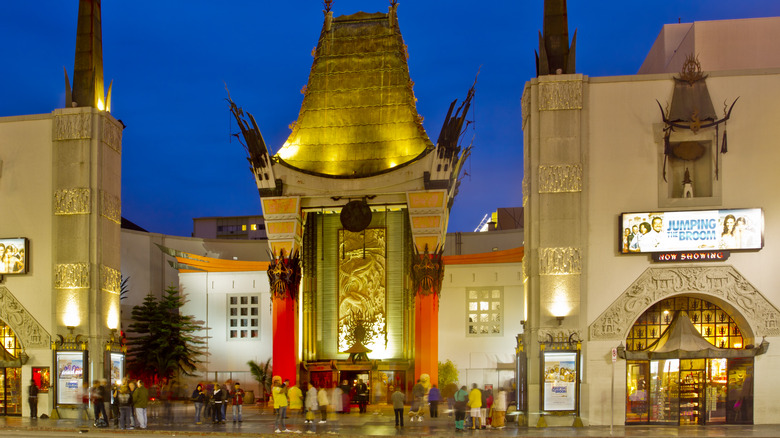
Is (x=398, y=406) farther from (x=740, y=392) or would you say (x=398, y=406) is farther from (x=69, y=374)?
(x=69, y=374)

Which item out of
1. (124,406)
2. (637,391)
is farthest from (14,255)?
(637,391)

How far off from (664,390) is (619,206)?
5.25 metres

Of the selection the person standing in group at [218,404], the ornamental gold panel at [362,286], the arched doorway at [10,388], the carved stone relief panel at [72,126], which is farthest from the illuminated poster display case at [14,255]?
the ornamental gold panel at [362,286]

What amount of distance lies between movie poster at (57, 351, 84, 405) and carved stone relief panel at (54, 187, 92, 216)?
4.42 metres

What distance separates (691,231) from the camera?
21.9 m

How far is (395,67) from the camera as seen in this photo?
33.7m

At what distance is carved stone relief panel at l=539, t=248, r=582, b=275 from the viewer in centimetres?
2230

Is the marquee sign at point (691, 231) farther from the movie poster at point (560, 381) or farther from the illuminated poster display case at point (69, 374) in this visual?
the illuminated poster display case at point (69, 374)

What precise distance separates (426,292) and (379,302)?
9.84 feet

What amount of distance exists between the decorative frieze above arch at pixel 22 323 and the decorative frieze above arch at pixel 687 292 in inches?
661

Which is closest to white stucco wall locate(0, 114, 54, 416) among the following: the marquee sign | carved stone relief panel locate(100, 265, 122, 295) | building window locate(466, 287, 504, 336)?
carved stone relief panel locate(100, 265, 122, 295)

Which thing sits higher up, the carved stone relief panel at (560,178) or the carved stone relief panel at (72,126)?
the carved stone relief panel at (72,126)

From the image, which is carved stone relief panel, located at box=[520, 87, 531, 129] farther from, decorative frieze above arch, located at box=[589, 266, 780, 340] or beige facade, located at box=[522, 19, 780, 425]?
decorative frieze above arch, located at box=[589, 266, 780, 340]

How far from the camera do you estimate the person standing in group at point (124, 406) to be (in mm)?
22062
